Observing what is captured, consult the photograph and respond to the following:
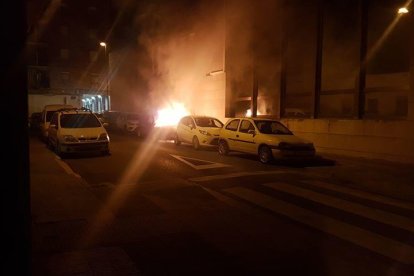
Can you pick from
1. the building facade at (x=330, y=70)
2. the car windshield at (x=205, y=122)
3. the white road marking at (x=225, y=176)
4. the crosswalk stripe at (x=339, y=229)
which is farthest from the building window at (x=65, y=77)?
the crosswalk stripe at (x=339, y=229)

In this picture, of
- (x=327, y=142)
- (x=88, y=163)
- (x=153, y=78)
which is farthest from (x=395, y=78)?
(x=153, y=78)

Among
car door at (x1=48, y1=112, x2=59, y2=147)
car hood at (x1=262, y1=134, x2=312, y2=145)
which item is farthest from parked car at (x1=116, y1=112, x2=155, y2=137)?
car hood at (x1=262, y1=134, x2=312, y2=145)

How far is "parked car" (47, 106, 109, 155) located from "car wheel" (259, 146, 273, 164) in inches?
195

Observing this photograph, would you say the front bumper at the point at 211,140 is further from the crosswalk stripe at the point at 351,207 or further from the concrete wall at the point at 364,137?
the crosswalk stripe at the point at 351,207

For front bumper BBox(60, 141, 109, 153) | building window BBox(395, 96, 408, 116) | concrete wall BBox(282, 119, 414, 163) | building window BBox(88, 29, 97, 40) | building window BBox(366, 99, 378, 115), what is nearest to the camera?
concrete wall BBox(282, 119, 414, 163)

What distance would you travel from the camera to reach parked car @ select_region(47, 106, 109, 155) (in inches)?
500

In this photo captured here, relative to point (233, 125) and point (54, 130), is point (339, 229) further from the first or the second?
point (54, 130)

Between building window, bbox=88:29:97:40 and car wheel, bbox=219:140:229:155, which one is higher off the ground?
building window, bbox=88:29:97:40

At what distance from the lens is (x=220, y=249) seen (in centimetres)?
479

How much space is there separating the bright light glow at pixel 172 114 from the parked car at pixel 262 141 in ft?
31.0

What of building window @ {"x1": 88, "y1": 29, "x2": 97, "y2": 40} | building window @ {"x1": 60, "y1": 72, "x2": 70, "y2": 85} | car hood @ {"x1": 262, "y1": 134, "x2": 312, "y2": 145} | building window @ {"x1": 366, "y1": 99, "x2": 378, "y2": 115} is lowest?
car hood @ {"x1": 262, "y1": 134, "x2": 312, "y2": 145}

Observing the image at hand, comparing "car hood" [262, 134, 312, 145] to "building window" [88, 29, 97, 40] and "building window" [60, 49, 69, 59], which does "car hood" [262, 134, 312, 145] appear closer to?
"building window" [60, 49, 69, 59]

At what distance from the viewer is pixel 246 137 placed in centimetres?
1295

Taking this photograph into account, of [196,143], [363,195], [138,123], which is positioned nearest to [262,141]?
[196,143]
